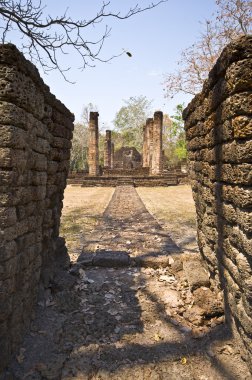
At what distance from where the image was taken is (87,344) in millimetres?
2873

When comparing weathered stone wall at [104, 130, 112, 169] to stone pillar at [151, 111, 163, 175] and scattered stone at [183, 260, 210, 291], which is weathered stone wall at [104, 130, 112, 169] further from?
scattered stone at [183, 260, 210, 291]

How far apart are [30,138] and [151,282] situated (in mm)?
2661

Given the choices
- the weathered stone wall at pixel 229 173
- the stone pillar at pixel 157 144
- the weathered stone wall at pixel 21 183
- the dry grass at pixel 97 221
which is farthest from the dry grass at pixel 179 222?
the stone pillar at pixel 157 144

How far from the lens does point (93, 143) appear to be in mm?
25328

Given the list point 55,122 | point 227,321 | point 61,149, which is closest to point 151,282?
point 227,321

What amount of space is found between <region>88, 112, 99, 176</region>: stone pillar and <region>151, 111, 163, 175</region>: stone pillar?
4.67m

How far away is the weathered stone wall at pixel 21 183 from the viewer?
226 centimetres

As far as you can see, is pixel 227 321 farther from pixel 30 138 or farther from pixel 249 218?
pixel 30 138

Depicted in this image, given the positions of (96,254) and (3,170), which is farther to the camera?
(96,254)

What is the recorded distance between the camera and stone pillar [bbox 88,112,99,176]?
2486 cm

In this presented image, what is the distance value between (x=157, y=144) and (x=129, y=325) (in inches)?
883

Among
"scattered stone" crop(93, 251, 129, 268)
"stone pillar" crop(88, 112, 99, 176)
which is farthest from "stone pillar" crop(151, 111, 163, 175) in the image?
"scattered stone" crop(93, 251, 129, 268)

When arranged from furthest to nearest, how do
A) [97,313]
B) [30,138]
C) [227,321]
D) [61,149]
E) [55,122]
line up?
[61,149] < [55,122] < [97,313] < [227,321] < [30,138]

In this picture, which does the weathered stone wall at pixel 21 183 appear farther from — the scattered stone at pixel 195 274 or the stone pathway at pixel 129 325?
the scattered stone at pixel 195 274
